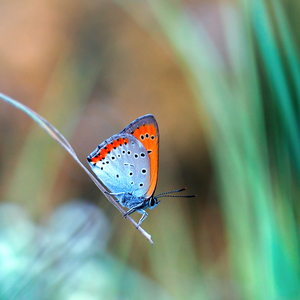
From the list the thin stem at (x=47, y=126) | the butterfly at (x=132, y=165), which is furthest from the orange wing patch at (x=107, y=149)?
the thin stem at (x=47, y=126)

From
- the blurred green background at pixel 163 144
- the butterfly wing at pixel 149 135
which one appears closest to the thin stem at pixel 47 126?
the blurred green background at pixel 163 144

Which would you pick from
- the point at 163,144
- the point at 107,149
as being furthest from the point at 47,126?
the point at 163,144

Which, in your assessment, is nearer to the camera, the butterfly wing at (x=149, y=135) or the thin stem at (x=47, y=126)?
the thin stem at (x=47, y=126)

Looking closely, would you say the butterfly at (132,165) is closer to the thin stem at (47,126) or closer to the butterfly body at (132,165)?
the butterfly body at (132,165)

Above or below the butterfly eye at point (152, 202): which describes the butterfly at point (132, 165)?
above

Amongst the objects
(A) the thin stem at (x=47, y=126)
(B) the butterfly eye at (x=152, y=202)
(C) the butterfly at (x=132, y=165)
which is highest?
(A) the thin stem at (x=47, y=126)

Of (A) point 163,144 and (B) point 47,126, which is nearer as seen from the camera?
(B) point 47,126

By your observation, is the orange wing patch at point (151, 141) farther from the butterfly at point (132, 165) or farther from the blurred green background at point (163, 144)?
the blurred green background at point (163, 144)

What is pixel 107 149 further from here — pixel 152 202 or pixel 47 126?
pixel 47 126
